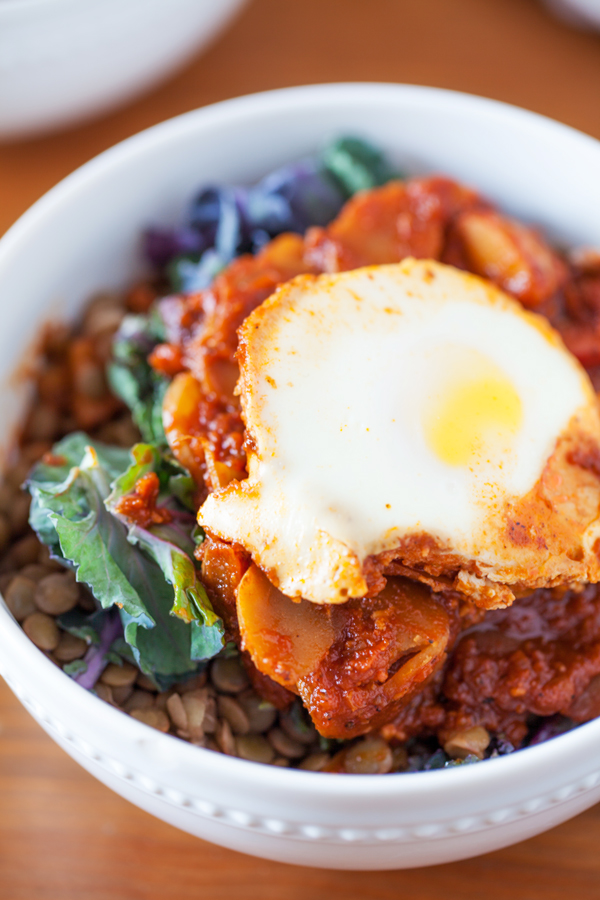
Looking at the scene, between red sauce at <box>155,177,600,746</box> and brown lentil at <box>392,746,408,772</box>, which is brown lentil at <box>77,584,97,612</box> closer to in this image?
red sauce at <box>155,177,600,746</box>

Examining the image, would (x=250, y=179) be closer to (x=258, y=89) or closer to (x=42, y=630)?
(x=258, y=89)

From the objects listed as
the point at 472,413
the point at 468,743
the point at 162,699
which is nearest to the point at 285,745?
the point at 162,699

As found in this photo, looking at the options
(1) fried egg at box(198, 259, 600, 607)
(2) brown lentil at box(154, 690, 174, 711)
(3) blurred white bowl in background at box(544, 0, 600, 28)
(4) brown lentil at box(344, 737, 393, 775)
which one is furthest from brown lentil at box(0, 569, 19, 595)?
(3) blurred white bowl in background at box(544, 0, 600, 28)

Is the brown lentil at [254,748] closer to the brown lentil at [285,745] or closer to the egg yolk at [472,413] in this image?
the brown lentil at [285,745]

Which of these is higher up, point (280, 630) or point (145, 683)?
point (280, 630)

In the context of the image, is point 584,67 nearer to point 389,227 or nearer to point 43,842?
point 389,227
